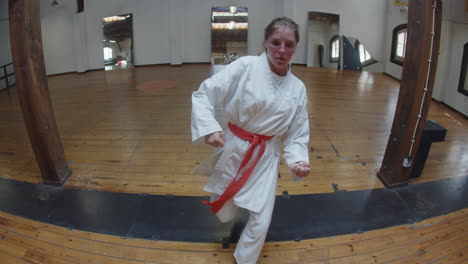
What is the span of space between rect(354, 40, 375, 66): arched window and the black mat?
233 inches

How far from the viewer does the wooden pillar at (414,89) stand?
8.65 ft

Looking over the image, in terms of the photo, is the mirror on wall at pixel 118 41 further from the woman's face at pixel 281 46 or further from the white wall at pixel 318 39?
the woman's face at pixel 281 46

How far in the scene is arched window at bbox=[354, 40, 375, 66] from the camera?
8531mm

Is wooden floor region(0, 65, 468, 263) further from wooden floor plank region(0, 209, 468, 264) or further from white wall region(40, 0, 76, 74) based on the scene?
white wall region(40, 0, 76, 74)

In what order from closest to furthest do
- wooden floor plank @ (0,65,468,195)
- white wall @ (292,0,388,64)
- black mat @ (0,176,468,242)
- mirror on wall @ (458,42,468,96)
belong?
black mat @ (0,176,468,242) < wooden floor plank @ (0,65,468,195) < mirror on wall @ (458,42,468,96) < white wall @ (292,0,388,64)

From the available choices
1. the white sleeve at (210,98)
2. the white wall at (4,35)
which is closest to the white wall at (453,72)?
the white sleeve at (210,98)

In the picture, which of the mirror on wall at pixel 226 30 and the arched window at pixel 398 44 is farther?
the mirror on wall at pixel 226 30

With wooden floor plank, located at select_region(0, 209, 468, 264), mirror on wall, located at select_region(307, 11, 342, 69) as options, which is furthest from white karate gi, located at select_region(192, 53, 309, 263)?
mirror on wall, located at select_region(307, 11, 342, 69)

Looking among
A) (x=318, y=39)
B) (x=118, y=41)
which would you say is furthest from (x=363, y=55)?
(x=118, y=41)

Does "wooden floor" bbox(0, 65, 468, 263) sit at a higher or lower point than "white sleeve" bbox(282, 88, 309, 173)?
lower

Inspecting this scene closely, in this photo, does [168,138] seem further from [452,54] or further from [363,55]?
[363,55]

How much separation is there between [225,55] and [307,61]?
2076mm

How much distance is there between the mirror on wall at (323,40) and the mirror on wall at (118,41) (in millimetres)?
4407

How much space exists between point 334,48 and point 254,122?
7.53 m
